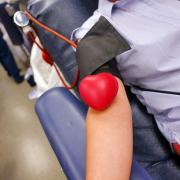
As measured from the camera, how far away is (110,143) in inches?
18.6

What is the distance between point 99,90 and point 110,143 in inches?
4.2

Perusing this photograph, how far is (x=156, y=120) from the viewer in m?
0.65

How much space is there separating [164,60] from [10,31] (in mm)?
1074

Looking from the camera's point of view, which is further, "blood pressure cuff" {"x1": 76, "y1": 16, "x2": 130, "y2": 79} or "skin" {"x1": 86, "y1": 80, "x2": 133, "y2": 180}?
"blood pressure cuff" {"x1": 76, "y1": 16, "x2": 130, "y2": 79}

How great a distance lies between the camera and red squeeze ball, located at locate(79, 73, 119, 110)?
18.4 inches

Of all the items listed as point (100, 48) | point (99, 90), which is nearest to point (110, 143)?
point (99, 90)

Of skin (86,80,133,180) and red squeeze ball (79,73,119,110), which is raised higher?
red squeeze ball (79,73,119,110)

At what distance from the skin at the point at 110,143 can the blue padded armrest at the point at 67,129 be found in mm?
27

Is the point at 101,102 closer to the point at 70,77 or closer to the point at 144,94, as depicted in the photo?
the point at 144,94

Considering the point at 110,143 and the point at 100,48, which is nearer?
the point at 110,143

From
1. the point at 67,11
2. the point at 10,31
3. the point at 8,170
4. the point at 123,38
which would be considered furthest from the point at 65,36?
the point at 8,170

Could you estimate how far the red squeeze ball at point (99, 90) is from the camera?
468mm

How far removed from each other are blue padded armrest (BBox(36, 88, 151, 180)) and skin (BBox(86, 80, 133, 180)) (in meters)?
0.03

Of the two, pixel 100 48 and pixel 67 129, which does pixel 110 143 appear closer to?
pixel 67 129
